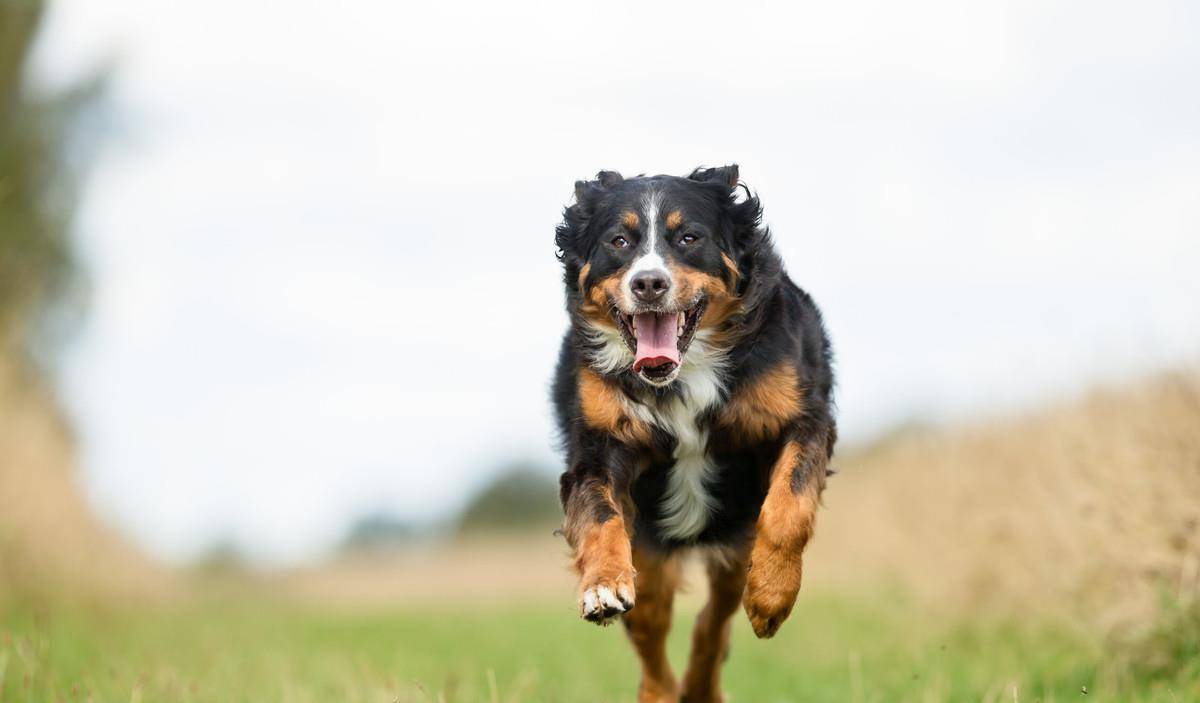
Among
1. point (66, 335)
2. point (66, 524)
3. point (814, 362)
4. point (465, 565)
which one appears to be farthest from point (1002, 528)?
point (465, 565)

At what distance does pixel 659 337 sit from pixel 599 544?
2.84ft

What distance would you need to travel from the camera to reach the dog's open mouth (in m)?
5.01

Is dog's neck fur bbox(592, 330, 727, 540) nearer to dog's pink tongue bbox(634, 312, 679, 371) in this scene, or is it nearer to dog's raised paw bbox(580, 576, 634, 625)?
dog's pink tongue bbox(634, 312, 679, 371)

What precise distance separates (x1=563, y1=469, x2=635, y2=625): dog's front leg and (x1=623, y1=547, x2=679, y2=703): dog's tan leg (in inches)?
31.6

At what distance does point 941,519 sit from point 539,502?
44064mm

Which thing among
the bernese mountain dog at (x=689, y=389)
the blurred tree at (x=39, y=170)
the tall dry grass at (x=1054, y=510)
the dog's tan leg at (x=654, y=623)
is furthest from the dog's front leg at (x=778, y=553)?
the blurred tree at (x=39, y=170)

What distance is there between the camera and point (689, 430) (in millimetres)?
5246

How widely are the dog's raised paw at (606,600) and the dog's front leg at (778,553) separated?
1.63 feet

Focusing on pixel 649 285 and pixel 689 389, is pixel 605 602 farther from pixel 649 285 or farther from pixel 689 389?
pixel 649 285

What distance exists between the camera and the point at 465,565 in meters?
40.8

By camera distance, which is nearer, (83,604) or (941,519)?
(941,519)

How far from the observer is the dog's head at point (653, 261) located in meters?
5.05

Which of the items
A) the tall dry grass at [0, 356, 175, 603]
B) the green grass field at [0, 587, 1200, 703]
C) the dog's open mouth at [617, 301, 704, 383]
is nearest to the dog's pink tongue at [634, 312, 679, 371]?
the dog's open mouth at [617, 301, 704, 383]

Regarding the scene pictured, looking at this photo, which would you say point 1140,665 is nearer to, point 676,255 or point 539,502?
point 676,255
